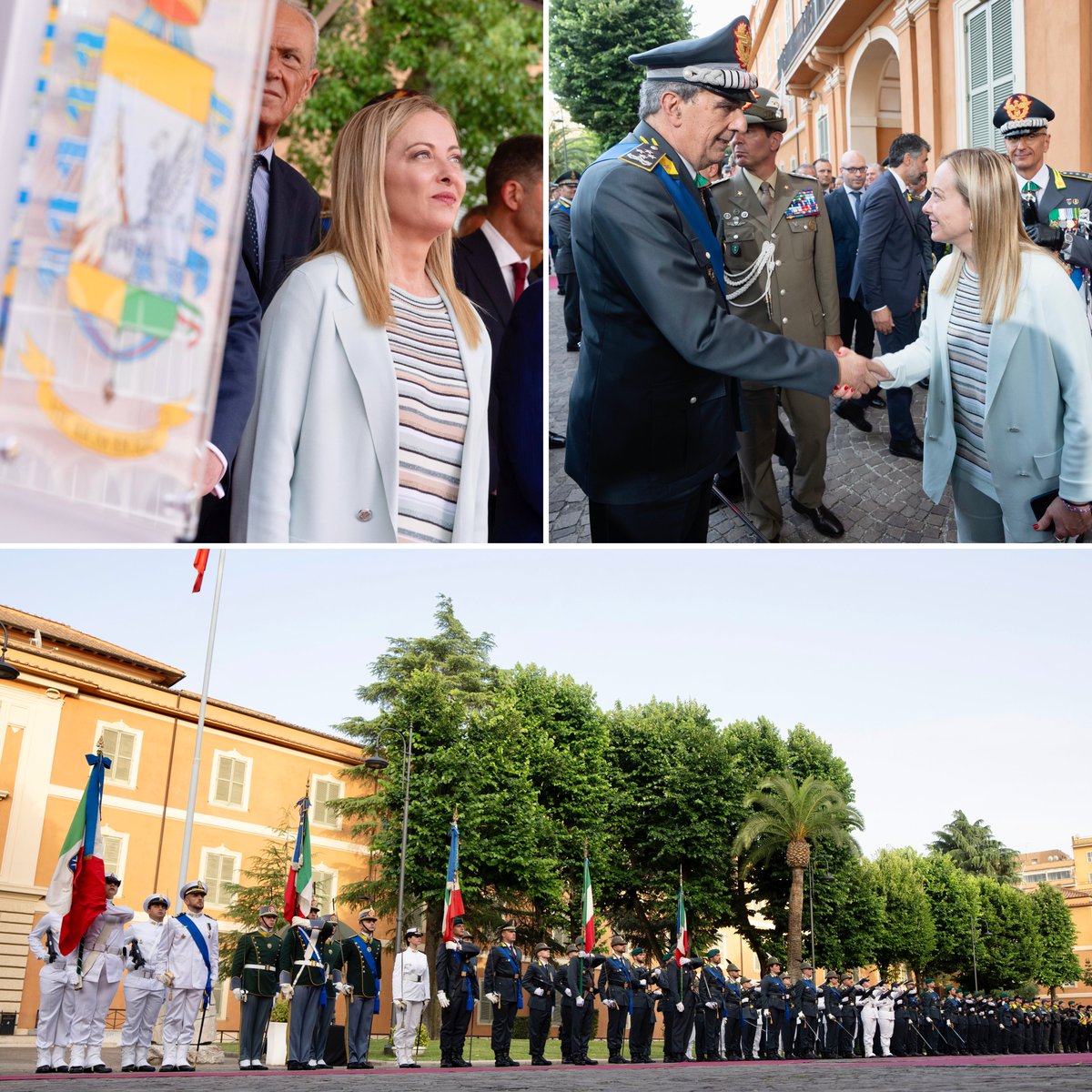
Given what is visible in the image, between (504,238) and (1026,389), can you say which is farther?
(504,238)

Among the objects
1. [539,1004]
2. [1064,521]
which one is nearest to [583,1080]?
[539,1004]

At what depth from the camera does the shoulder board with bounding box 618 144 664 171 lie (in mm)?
4660

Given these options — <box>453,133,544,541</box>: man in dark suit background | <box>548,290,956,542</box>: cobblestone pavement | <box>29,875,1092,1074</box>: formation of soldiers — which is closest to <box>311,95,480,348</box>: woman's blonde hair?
<box>453,133,544,541</box>: man in dark suit background

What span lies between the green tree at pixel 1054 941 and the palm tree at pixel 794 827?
14.7m

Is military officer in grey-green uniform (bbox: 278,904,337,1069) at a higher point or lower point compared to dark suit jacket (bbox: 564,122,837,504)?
lower

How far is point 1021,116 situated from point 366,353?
8.85 ft

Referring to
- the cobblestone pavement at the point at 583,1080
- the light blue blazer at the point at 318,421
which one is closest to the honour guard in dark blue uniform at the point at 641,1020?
the cobblestone pavement at the point at 583,1080

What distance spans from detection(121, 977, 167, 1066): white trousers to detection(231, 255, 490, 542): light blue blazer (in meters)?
4.16

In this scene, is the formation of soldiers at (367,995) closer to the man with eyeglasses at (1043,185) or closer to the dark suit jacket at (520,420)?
the dark suit jacket at (520,420)

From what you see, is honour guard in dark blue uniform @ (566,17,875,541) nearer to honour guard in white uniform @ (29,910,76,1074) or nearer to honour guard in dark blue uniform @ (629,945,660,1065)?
honour guard in white uniform @ (29,910,76,1074)

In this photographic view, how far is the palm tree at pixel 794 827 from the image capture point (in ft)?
70.0

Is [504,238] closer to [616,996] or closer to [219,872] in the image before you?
[616,996]

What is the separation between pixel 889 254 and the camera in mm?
5148

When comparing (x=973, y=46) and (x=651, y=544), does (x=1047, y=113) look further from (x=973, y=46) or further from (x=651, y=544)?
(x=651, y=544)
